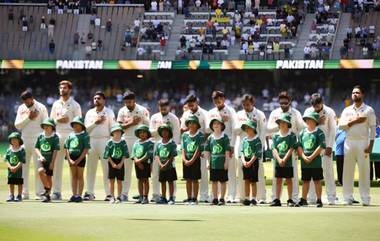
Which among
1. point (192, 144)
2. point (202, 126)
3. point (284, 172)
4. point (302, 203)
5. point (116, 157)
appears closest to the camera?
point (302, 203)

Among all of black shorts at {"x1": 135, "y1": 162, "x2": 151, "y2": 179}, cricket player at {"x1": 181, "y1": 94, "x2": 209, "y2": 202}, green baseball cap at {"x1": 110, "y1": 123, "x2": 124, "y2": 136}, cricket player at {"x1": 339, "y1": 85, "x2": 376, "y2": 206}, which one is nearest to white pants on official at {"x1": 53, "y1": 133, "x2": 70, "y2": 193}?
green baseball cap at {"x1": 110, "y1": 123, "x2": 124, "y2": 136}

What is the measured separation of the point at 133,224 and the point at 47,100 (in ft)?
134

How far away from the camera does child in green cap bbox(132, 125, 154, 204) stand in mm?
18469

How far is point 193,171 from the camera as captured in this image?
1833 cm

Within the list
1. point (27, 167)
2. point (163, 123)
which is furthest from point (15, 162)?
point (163, 123)

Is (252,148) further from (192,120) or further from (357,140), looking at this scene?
(357,140)

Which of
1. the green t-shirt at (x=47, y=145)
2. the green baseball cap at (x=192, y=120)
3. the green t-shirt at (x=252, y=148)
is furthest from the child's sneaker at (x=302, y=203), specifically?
the green t-shirt at (x=47, y=145)

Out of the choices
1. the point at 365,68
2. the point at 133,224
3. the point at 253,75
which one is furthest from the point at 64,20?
the point at 133,224

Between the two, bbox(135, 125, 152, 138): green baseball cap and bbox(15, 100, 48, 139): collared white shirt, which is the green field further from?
bbox(15, 100, 48, 139): collared white shirt

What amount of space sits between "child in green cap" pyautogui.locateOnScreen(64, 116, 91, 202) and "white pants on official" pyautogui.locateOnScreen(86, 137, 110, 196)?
17.8 inches

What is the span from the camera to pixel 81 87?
5484 centimetres

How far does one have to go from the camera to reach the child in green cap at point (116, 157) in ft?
61.5

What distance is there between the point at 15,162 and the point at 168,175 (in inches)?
116

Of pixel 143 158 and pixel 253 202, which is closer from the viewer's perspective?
pixel 253 202
